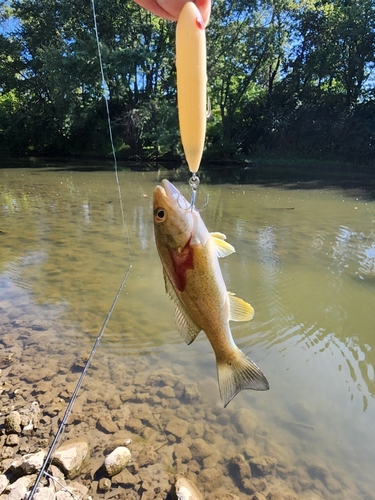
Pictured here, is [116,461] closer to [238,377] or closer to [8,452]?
[8,452]

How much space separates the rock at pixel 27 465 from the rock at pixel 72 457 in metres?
0.12

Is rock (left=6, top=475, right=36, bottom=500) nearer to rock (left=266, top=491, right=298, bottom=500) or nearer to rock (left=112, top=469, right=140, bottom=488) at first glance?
rock (left=112, top=469, right=140, bottom=488)

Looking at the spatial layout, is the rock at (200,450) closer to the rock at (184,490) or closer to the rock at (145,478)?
the rock at (184,490)

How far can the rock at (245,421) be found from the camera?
11.6ft

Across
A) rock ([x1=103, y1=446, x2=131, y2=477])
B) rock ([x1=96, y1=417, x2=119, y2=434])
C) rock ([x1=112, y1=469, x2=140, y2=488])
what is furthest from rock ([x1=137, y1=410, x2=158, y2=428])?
rock ([x1=112, y1=469, x2=140, y2=488])

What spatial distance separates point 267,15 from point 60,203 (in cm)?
2430

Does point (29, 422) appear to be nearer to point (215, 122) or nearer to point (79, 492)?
point (79, 492)

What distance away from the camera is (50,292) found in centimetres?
614

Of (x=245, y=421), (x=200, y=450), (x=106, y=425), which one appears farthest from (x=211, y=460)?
(x=106, y=425)

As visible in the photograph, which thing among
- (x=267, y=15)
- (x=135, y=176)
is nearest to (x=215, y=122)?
(x=267, y=15)

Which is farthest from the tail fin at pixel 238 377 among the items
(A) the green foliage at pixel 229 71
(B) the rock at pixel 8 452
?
(A) the green foliage at pixel 229 71

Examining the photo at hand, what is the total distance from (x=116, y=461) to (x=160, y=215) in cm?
235

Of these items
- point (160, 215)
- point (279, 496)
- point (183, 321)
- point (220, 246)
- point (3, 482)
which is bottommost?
point (279, 496)

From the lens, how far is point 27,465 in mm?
2934
